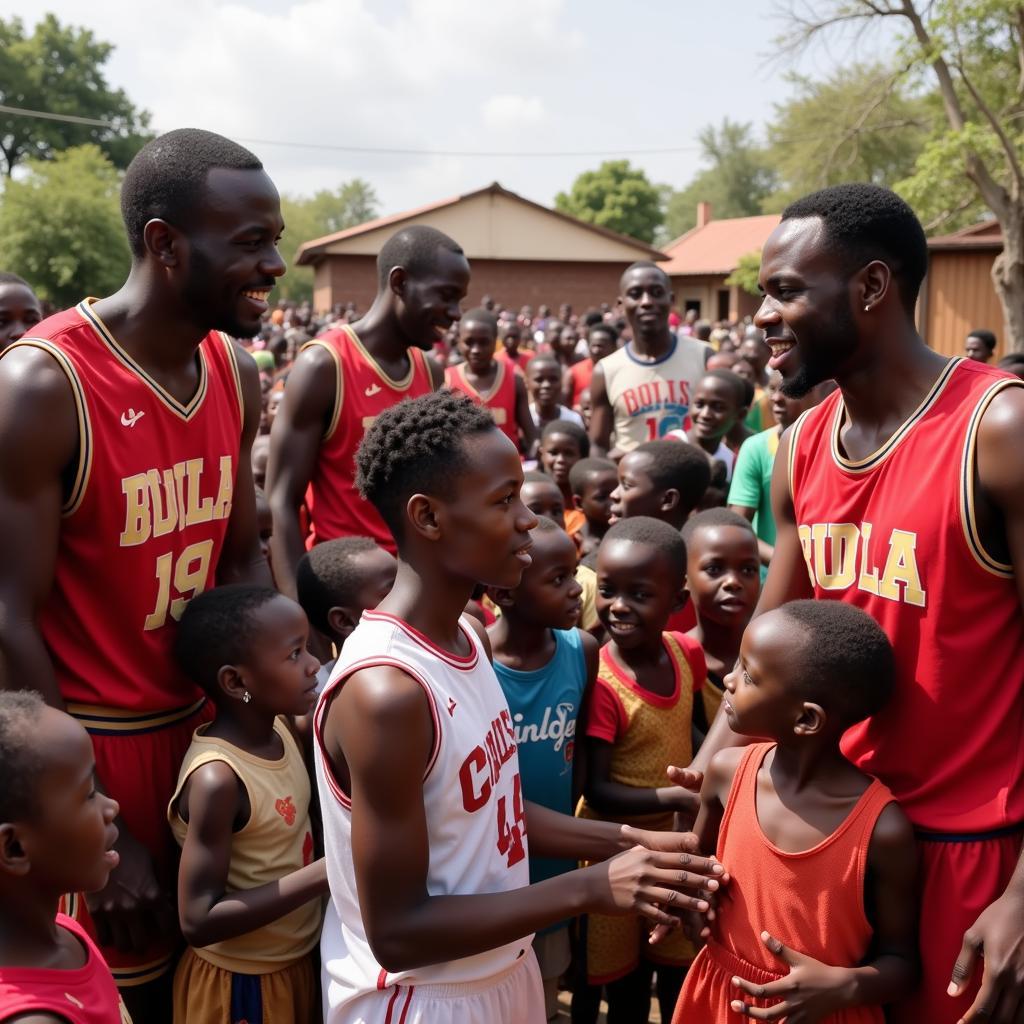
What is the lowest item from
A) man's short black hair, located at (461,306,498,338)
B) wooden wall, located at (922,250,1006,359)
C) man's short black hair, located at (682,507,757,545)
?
man's short black hair, located at (682,507,757,545)

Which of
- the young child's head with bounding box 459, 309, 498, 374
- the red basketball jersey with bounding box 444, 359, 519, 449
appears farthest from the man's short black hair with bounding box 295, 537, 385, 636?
the young child's head with bounding box 459, 309, 498, 374

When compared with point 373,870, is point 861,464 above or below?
above

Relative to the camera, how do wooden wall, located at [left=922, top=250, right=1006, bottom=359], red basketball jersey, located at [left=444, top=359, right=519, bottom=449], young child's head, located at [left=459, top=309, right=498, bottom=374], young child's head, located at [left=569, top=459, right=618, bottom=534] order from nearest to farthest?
young child's head, located at [left=569, top=459, right=618, bottom=534]
red basketball jersey, located at [left=444, top=359, right=519, bottom=449]
young child's head, located at [left=459, top=309, right=498, bottom=374]
wooden wall, located at [left=922, top=250, right=1006, bottom=359]

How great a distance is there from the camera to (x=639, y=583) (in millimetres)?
3682

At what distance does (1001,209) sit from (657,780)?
20087 millimetres

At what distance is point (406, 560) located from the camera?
229 cm

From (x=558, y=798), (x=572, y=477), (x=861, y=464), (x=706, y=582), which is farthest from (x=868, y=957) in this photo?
(x=572, y=477)

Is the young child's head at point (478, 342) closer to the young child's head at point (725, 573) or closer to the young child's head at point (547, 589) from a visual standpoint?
the young child's head at point (725, 573)

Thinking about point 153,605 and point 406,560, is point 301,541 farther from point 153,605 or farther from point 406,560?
point 406,560

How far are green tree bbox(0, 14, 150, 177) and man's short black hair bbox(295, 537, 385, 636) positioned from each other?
202 ft

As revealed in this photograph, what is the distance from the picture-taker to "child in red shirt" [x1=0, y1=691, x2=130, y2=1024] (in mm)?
1880

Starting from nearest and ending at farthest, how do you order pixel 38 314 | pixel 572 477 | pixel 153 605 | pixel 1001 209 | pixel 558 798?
pixel 153 605, pixel 558 798, pixel 38 314, pixel 572 477, pixel 1001 209

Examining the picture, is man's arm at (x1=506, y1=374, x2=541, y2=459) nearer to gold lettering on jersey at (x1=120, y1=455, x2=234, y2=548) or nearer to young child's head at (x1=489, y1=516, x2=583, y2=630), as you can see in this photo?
young child's head at (x1=489, y1=516, x2=583, y2=630)

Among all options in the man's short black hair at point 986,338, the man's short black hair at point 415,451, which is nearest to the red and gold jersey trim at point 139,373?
the man's short black hair at point 415,451
